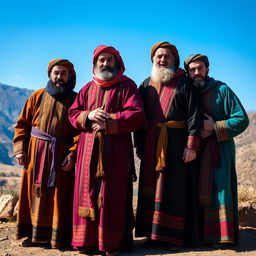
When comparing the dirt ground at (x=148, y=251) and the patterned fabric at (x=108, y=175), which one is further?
the dirt ground at (x=148, y=251)

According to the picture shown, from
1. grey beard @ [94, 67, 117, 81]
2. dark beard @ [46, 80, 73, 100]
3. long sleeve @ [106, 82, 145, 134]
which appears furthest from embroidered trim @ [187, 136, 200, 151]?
dark beard @ [46, 80, 73, 100]

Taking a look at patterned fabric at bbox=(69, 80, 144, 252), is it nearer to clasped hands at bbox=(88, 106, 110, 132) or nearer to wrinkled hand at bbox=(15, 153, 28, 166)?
clasped hands at bbox=(88, 106, 110, 132)

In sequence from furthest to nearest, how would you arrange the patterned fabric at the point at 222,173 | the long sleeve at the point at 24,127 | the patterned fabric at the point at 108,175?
the long sleeve at the point at 24,127
the patterned fabric at the point at 222,173
the patterned fabric at the point at 108,175

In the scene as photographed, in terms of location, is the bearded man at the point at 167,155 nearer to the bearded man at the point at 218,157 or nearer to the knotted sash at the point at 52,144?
the bearded man at the point at 218,157

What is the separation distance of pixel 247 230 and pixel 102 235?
264cm

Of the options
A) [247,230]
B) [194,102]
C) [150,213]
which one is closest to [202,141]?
[194,102]

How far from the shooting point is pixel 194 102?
4031 mm

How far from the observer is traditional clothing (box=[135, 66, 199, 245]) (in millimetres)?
3922

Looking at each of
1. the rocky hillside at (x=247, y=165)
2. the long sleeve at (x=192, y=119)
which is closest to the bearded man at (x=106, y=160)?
the long sleeve at (x=192, y=119)

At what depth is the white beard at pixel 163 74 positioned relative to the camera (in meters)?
4.12

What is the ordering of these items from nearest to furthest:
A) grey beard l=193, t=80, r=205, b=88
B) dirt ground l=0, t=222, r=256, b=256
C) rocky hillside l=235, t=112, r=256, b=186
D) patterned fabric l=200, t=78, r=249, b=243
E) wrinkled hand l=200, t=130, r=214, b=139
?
1. dirt ground l=0, t=222, r=256, b=256
2. patterned fabric l=200, t=78, r=249, b=243
3. wrinkled hand l=200, t=130, r=214, b=139
4. grey beard l=193, t=80, r=205, b=88
5. rocky hillside l=235, t=112, r=256, b=186

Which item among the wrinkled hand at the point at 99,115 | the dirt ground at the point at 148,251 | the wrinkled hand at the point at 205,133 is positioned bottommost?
the dirt ground at the point at 148,251

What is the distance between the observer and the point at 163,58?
164 inches

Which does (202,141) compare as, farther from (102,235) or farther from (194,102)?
(102,235)
